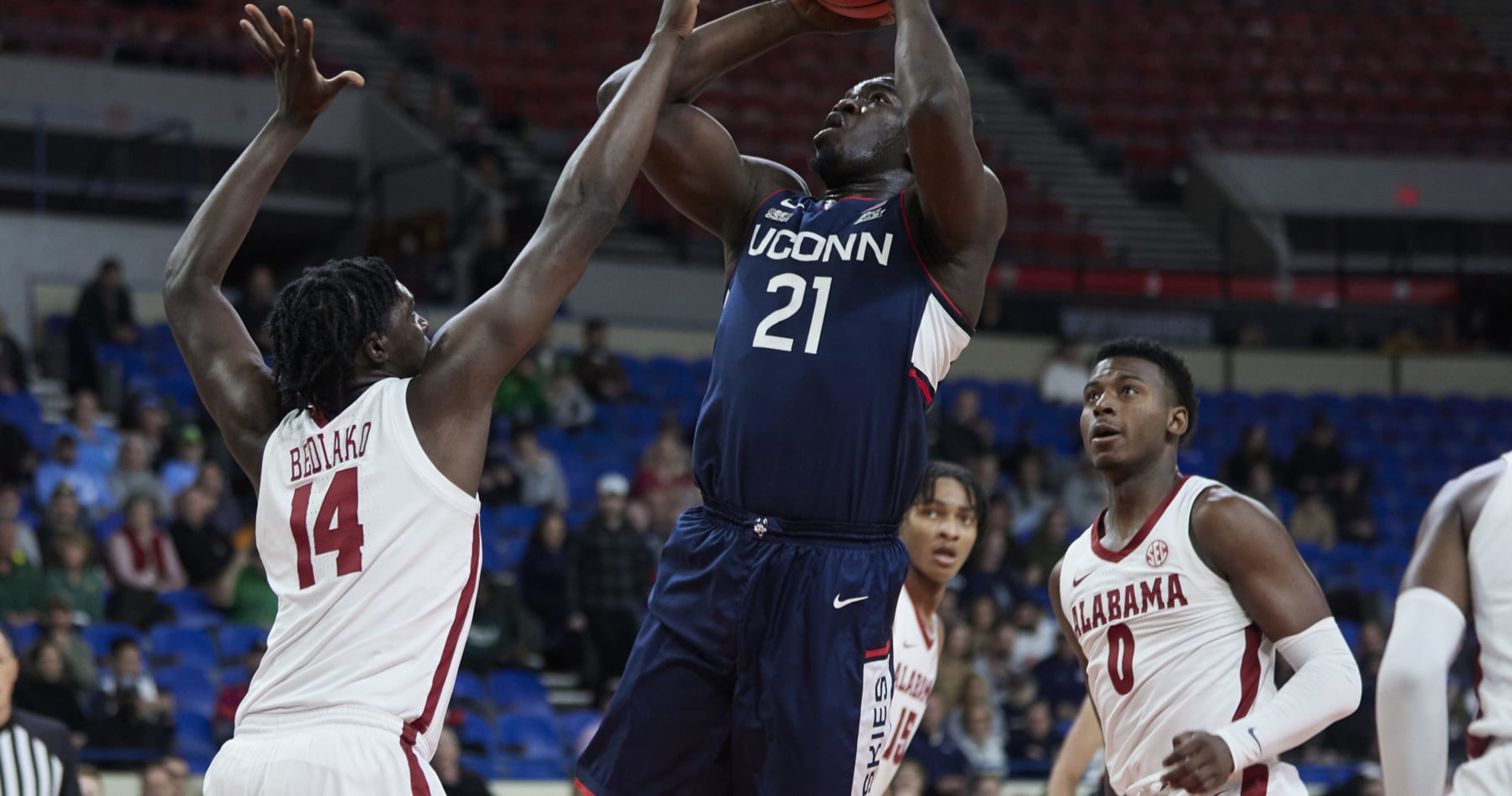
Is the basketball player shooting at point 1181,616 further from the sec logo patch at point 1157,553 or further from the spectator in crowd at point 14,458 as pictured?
the spectator in crowd at point 14,458

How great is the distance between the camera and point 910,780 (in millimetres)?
9297

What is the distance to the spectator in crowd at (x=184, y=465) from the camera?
1176cm

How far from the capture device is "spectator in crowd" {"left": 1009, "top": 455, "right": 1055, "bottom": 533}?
14.3 meters

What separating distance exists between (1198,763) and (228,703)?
6.83m

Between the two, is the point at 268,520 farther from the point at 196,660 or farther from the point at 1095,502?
the point at 1095,502

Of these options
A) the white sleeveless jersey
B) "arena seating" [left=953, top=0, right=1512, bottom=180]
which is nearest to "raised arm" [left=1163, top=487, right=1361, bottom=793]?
the white sleeveless jersey

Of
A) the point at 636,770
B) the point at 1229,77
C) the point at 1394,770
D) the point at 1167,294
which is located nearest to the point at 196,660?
the point at 636,770

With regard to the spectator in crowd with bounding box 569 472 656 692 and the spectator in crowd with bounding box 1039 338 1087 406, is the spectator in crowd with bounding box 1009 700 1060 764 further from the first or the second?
the spectator in crowd with bounding box 1039 338 1087 406

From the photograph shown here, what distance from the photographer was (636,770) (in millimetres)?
4004

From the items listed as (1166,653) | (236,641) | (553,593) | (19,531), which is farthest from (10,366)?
(1166,653)

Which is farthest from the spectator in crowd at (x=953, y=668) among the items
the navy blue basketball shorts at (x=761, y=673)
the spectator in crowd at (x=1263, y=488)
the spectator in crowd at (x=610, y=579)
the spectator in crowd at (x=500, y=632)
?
the navy blue basketball shorts at (x=761, y=673)

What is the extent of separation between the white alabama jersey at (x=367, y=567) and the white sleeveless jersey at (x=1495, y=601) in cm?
204

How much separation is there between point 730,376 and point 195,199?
13908mm

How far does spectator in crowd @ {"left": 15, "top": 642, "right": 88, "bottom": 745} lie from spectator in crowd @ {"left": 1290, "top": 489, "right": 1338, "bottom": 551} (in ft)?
33.9
